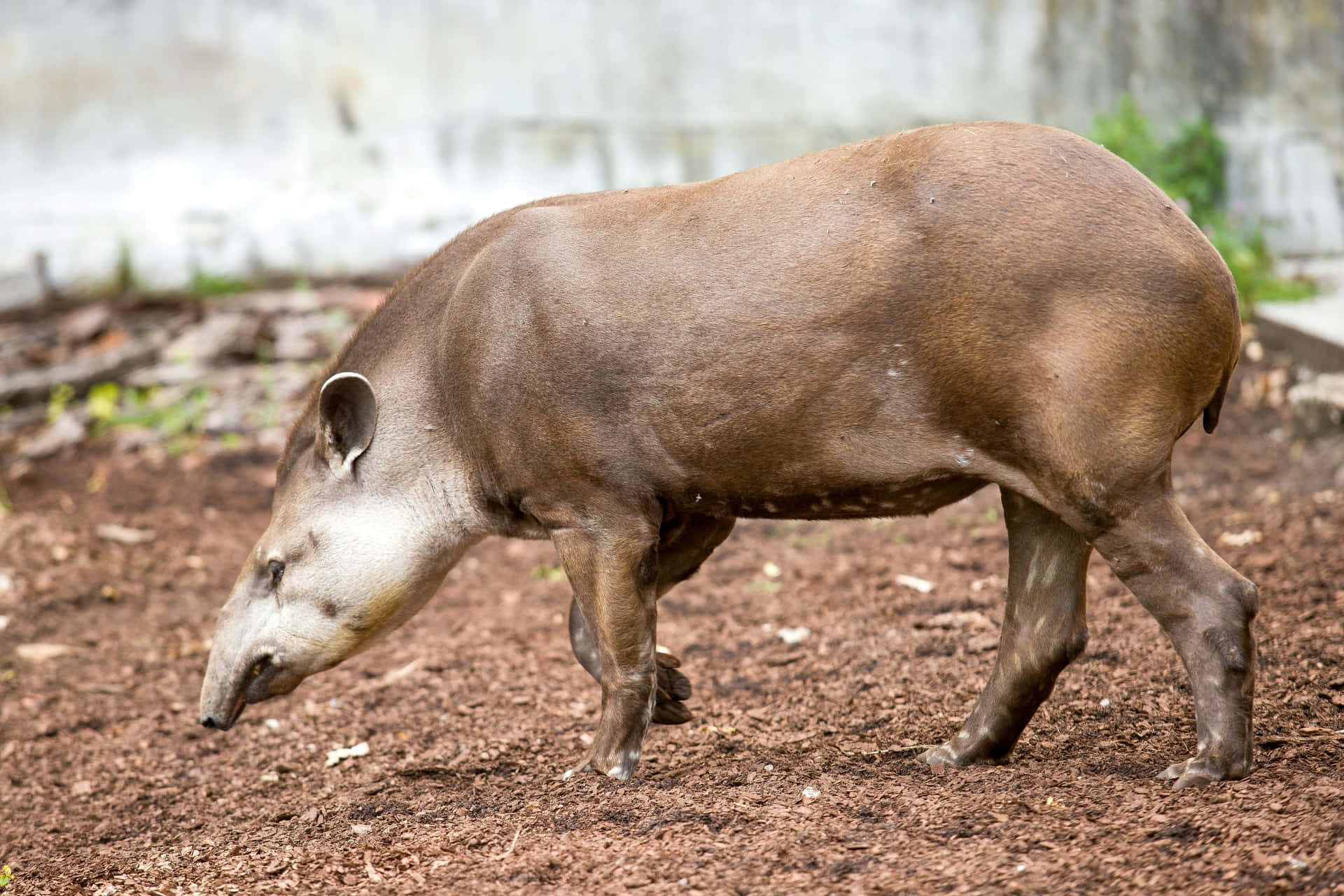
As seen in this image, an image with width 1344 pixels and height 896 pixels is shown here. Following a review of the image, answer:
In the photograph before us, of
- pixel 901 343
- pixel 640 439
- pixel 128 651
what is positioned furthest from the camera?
pixel 128 651

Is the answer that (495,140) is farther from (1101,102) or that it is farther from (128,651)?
(128,651)

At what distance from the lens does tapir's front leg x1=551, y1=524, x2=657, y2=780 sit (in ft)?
12.6

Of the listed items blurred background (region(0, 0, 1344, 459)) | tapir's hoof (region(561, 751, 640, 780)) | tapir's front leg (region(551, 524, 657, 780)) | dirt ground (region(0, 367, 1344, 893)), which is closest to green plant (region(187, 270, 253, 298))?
blurred background (region(0, 0, 1344, 459))

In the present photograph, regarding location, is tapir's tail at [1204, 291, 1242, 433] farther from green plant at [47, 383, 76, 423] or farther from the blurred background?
green plant at [47, 383, 76, 423]

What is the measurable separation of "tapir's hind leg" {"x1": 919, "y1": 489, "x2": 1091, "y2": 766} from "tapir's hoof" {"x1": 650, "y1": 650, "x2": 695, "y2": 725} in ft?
2.90

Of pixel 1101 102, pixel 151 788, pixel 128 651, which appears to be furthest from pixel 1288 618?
pixel 1101 102

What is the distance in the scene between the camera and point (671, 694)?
14.2 feet

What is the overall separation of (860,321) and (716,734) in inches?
70.5

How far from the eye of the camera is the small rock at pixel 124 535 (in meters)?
7.73

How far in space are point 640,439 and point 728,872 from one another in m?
1.24

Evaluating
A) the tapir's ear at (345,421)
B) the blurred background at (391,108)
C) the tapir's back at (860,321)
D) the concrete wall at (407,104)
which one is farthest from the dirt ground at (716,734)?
the concrete wall at (407,104)

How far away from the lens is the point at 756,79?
10664 millimetres

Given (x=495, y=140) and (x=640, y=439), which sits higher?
(x=640, y=439)

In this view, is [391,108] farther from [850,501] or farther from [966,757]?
[966,757]
